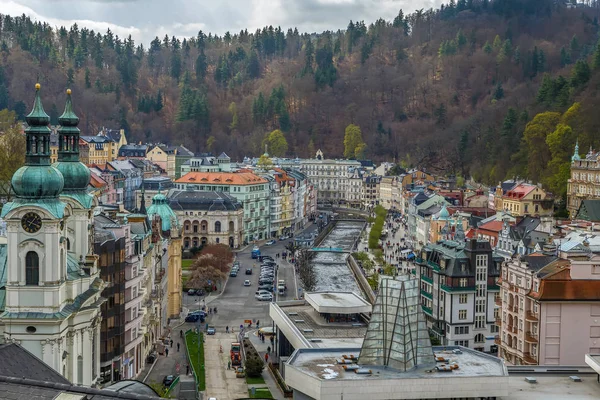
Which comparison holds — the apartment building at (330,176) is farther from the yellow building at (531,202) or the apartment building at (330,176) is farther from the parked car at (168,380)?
the parked car at (168,380)

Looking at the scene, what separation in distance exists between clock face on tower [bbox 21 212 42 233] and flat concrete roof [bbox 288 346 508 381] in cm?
1121

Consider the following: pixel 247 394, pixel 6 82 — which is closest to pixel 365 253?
pixel 247 394

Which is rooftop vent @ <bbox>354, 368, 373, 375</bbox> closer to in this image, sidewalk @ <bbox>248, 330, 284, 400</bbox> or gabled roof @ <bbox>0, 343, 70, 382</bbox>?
gabled roof @ <bbox>0, 343, 70, 382</bbox>

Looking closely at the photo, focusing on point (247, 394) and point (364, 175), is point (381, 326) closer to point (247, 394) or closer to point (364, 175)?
point (247, 394)

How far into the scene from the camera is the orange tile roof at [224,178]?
125m

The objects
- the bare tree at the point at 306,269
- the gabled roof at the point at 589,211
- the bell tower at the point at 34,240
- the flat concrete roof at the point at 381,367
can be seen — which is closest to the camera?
the flat concrete roof at the point at 381,367

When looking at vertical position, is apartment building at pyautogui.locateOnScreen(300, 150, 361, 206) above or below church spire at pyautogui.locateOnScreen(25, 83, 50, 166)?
below

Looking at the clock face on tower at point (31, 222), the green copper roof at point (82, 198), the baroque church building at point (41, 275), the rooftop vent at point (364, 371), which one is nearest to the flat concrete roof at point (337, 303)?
the green copper roof at point (82, 198)

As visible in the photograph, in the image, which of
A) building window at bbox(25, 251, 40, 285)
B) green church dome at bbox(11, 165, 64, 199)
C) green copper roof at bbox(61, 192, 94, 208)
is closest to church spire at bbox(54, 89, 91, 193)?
green copper roof at bbox(61, 192, 94, 208)

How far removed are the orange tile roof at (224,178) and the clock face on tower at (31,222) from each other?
84.9 metres

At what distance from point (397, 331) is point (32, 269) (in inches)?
568

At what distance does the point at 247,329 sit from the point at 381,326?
29.6 metres

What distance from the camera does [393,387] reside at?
37.8 m

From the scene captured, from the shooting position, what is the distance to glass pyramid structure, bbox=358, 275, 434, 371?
3922 cm
